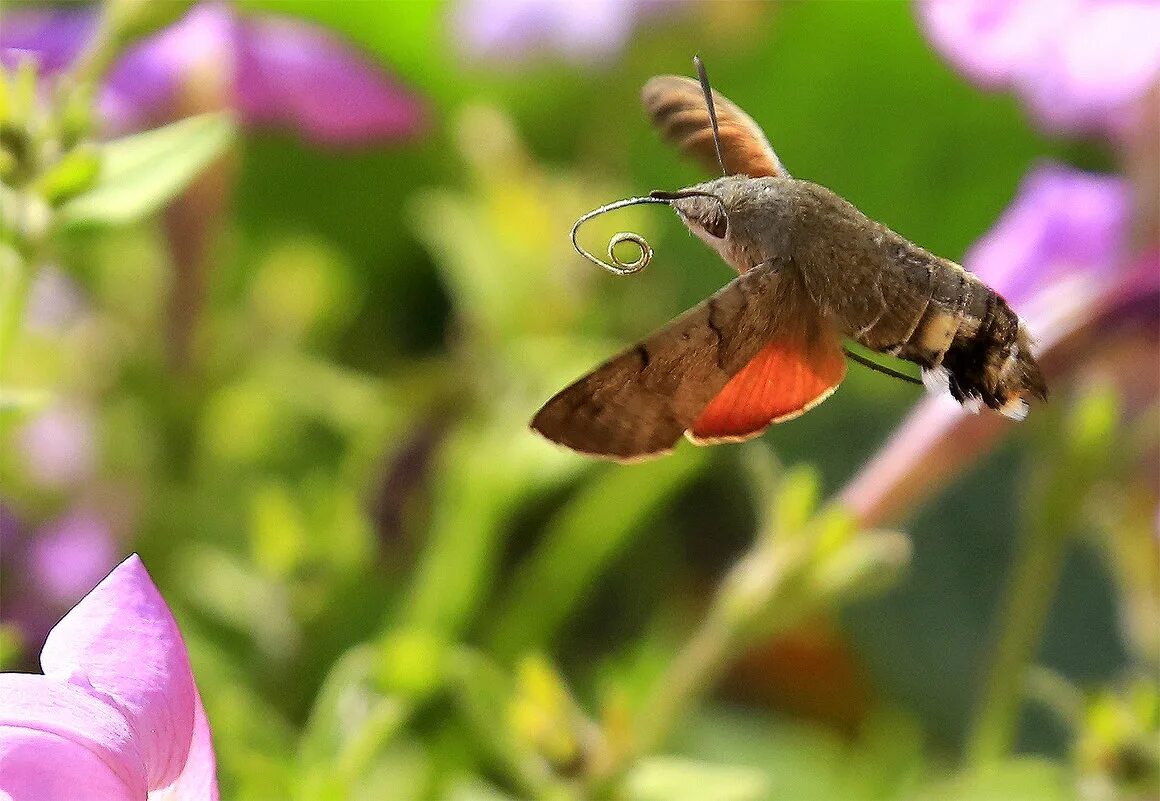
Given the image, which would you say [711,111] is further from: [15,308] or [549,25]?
[549,25]

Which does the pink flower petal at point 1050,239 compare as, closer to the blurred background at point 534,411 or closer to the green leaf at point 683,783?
the blurred background at point 534,411

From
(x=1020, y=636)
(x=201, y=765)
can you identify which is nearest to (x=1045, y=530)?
(x=1020, y=636)

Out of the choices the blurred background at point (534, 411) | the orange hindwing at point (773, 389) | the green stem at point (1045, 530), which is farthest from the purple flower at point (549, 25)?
the orange hindwing at point (773, 389)

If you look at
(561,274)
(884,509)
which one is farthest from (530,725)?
(561,274)

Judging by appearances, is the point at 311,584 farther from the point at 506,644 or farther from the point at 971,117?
the point at 971,117

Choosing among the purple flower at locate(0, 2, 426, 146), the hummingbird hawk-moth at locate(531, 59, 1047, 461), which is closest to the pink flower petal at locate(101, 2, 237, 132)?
the purple flower at locate(0, 2, 426, 146)

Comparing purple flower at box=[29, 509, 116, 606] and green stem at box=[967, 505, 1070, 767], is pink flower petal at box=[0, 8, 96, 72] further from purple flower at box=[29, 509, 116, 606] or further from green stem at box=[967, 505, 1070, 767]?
green stem at box=[967, 505, 1070, 767]
